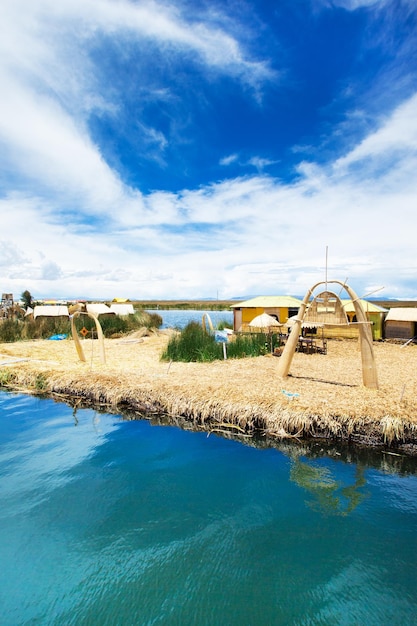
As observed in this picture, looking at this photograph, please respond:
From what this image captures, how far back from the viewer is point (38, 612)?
3.94 m

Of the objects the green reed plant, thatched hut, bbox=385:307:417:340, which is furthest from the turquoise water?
thatched hut, bbox=385:307:417:340

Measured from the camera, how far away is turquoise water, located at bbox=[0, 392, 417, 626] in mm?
4004

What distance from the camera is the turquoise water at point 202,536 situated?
13.1 ft

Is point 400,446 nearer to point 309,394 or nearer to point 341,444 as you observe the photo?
point 341,444

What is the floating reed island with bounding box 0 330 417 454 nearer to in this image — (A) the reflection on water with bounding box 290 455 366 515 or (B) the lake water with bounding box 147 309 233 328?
(A) the reflection on water with bounding box 290 455 366 515

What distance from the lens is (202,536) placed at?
16.6ft

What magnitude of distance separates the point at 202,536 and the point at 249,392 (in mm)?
4223

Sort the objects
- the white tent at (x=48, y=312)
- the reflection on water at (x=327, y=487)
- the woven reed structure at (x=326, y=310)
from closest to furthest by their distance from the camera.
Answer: the reflection on water at (x=327, y=487), the woven reed structure at (x=326, y=310), the white tent at (x=48, y=312)

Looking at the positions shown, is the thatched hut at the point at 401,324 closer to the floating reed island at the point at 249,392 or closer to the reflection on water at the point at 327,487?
the floating reed island at the point at 249,392

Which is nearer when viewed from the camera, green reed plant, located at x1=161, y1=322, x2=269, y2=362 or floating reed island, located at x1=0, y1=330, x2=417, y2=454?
floating reed island, located at x1=0, y1=330, x2=417, y2=454

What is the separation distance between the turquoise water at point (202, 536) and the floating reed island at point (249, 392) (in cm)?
54

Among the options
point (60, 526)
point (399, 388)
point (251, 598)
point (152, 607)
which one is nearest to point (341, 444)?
point (399, 388)

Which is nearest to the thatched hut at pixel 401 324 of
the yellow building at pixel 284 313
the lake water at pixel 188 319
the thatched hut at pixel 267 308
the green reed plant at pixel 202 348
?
the yellow building at pixel 284 313

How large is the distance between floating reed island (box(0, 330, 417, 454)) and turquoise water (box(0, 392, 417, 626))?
0.54 meters
